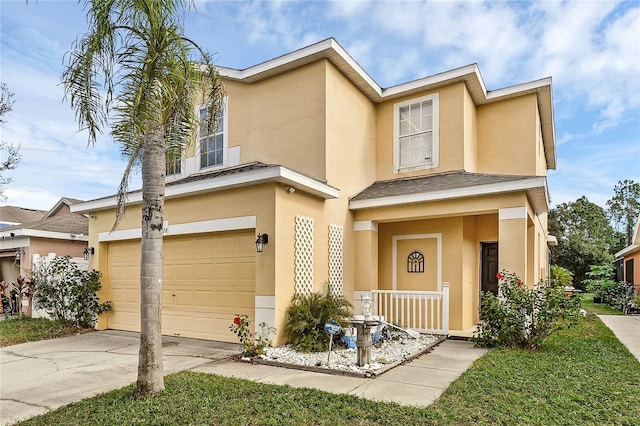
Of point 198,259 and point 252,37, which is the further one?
point 252,37

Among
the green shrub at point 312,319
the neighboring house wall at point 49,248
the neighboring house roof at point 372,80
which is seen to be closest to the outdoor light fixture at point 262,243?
the green shrub at point 312,319

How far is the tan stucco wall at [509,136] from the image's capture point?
11.6m

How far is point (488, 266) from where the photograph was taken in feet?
38.6

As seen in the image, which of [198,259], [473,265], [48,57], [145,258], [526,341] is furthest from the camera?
[473,265]

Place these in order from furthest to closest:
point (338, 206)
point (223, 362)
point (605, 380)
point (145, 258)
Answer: point (338, 206) < point (223, 362) < point (605, 380) < point (145, 258)

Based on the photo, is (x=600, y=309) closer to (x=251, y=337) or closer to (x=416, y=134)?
(x=416, y=134)

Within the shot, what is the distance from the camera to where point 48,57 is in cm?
661

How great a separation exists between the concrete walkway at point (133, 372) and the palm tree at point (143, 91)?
1434 millimetres

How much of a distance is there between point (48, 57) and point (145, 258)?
156 inches

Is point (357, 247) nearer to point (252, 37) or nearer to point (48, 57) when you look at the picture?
point (252, 37)

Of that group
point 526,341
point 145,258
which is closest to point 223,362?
point 145,258

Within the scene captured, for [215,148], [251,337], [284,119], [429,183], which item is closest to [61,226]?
[215,148]

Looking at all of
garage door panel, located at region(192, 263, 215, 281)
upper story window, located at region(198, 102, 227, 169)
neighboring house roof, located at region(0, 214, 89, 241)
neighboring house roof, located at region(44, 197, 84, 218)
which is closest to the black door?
garage door panel, located at region(192, 263, 215, 281)

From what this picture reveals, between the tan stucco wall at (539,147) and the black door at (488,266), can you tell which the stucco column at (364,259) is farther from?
the tan stucco wall at (539,147)
